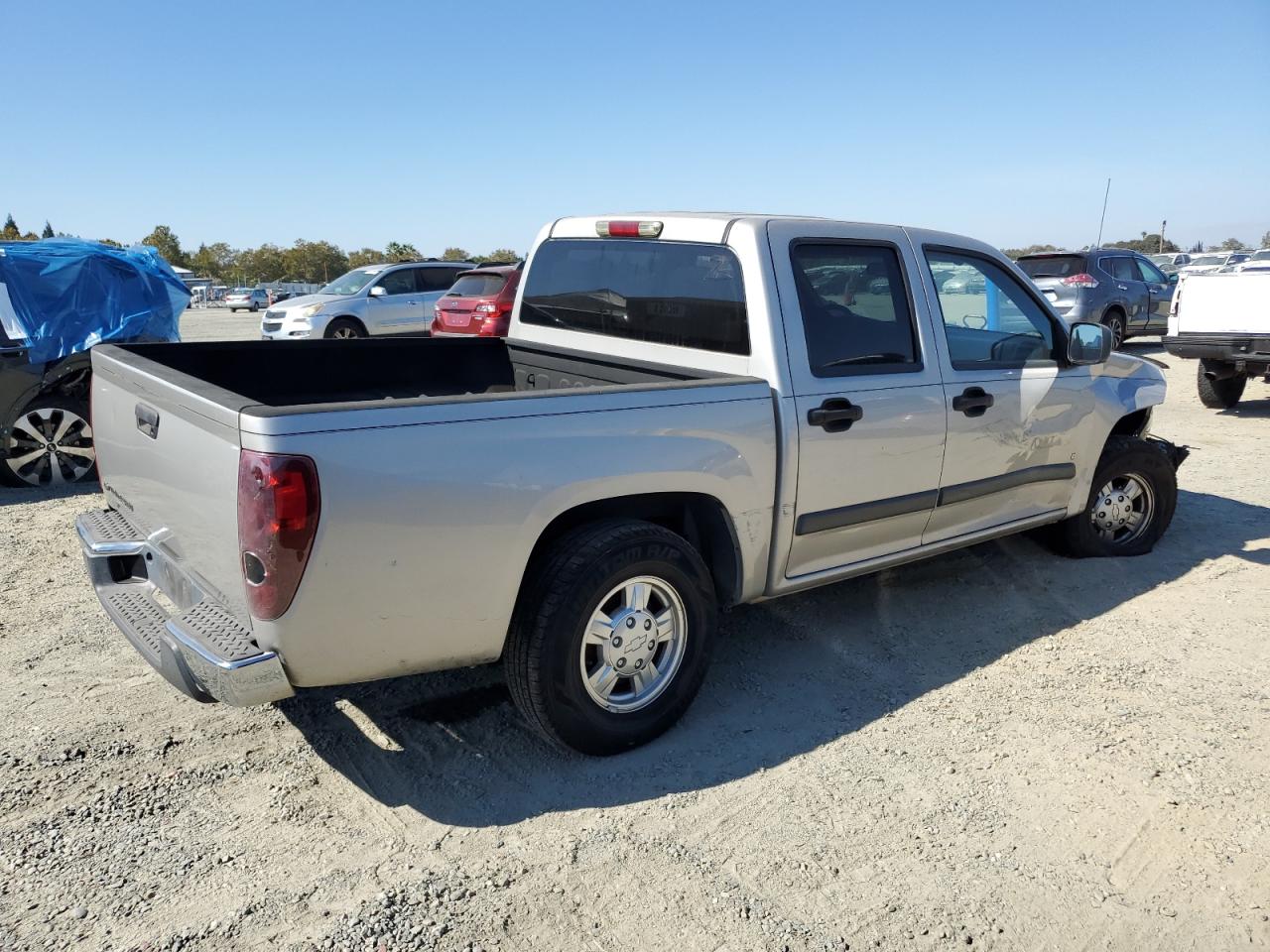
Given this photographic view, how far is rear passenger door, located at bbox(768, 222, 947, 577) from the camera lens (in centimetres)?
359

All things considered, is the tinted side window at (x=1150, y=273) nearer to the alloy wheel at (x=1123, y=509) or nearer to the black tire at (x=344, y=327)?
the alloy wheel at (x=1123, y=509)

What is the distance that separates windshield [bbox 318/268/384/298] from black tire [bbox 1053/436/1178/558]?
523 inches

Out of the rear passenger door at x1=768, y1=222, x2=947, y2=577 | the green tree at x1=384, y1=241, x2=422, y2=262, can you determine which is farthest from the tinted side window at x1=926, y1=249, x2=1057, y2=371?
the green tree at x1=384, y1=241, x2=422, y2=262

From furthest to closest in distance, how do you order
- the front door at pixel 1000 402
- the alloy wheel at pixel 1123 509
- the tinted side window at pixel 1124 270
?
1. the tinted side window at pixel 1124 270
2. the alloy wheel at pixel 1123 509
3. the front door at pixel 1000 402

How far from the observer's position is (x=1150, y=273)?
1703 cm

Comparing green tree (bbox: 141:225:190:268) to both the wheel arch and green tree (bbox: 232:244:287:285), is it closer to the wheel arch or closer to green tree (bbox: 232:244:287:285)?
green tree (bbox: 232:244:287:285)

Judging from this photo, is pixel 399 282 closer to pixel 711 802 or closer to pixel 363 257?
pixel 711 802

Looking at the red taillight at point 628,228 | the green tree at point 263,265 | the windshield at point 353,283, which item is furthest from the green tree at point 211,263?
the red taillight at point 628,228

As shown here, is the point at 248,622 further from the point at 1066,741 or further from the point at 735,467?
the point at 1066,741

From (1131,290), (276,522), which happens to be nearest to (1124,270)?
(1131,290)

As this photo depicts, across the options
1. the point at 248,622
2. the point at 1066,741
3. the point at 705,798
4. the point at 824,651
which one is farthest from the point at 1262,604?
the point at 248,622

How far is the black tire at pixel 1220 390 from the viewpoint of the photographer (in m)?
10.9

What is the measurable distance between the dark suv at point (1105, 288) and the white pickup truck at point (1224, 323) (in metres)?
4.63

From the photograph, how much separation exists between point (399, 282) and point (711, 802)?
47.5 feet
